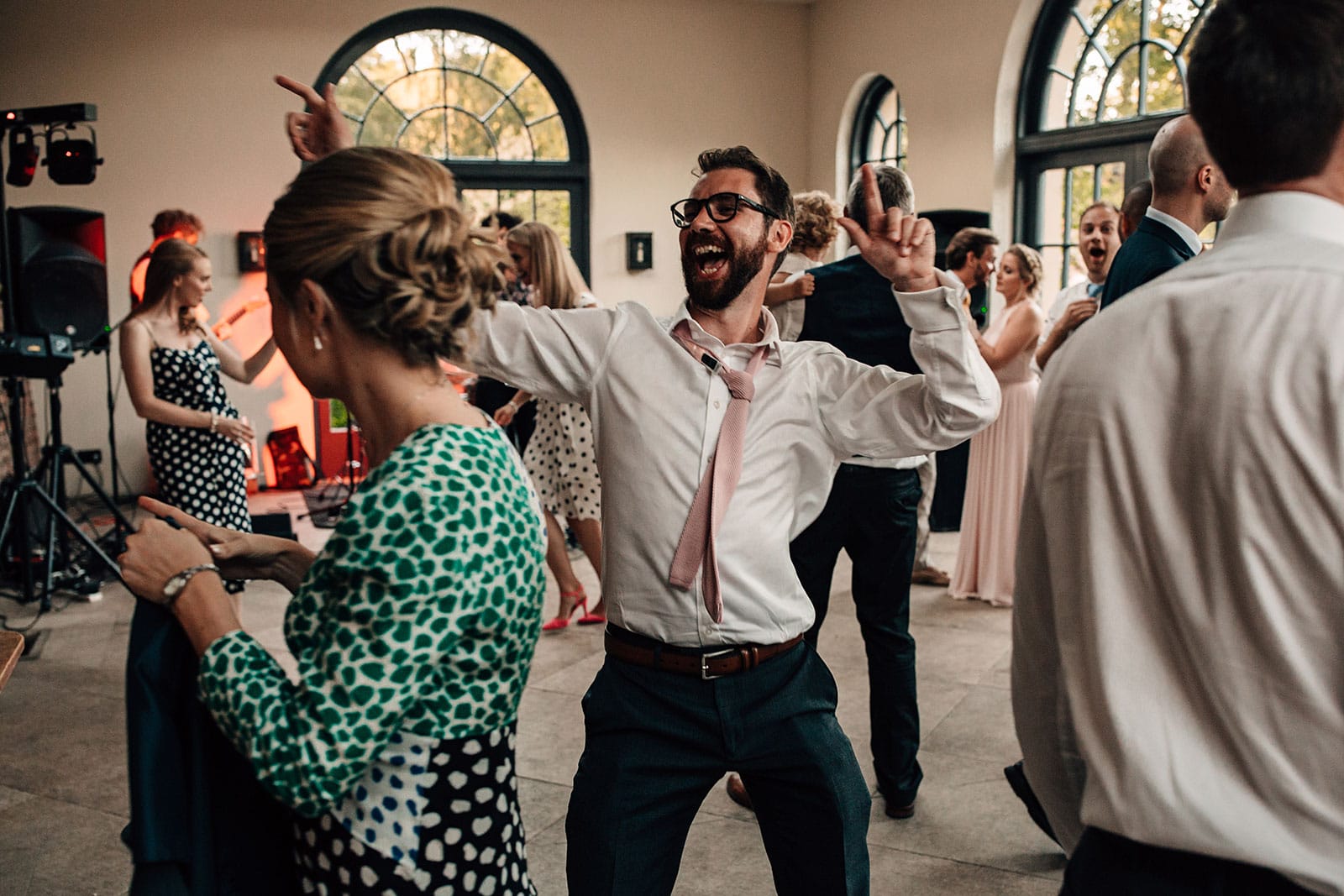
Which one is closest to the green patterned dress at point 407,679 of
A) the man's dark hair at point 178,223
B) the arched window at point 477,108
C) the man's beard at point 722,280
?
the man's beard at point 722,280

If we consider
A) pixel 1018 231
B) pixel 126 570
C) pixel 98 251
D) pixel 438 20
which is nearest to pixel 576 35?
pixel 438 20

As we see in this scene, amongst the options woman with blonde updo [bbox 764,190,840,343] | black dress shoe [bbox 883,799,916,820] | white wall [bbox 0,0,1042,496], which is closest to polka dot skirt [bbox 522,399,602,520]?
woman with blonde updo [bbox 764,190,840,343]

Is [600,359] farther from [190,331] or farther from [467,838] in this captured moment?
[190,331]

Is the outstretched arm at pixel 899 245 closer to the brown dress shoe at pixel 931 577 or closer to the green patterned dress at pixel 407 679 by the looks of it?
the green patterned dress at pixel 407 679

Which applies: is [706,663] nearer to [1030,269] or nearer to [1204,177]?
[1204,177]

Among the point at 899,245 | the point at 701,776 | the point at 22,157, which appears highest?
the point at 22,157

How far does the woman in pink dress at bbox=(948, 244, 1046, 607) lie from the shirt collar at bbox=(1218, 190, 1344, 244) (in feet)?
13.5

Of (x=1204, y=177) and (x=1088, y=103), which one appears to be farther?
(x=1088, y=103)

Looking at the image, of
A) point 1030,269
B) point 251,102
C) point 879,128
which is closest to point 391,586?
point 1030,269

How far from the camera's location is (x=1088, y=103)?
7.33 metres

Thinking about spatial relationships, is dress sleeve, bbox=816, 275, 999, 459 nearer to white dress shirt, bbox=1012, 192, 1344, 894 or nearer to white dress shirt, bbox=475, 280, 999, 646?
white dress shirt, bbox=475, 280, 999, 646

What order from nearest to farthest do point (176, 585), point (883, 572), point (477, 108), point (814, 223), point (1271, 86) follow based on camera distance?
point (1271, 86) → point (176, 585) → point (883, 572) → point (814, 223) → point (477, 108)

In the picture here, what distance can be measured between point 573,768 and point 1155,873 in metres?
2.48

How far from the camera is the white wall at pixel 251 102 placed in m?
8.25
